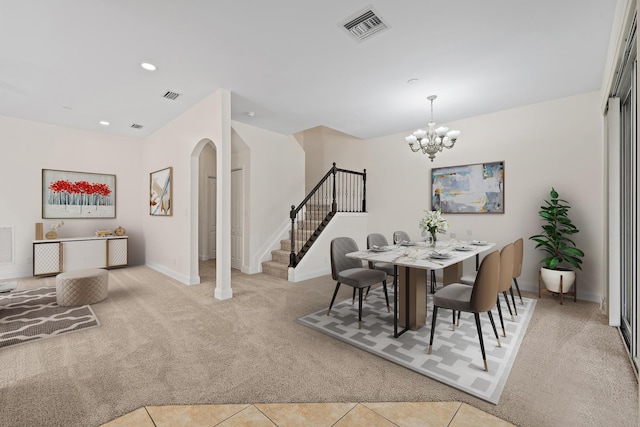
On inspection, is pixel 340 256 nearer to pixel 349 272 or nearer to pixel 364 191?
pixel 349 272

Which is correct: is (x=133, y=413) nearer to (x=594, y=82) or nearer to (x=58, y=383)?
(x=58, y=383)

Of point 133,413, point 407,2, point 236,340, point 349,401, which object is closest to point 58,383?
point 133,413

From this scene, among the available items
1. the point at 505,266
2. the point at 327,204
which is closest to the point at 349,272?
the point at 505,266

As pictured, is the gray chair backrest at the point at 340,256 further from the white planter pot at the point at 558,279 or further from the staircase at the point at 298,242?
the white planter pot at the point at 558,279

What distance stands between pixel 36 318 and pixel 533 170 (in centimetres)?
695

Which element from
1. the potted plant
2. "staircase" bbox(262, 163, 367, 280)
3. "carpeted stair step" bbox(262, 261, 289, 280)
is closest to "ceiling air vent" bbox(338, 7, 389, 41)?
"staircase" bbox(262, 163, 367, 280)

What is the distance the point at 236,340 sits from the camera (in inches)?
110

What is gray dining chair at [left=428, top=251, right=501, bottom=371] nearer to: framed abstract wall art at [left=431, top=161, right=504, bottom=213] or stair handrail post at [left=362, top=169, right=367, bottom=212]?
framed abstract wall art at [left=431, top=161, right=504, bottom=213]

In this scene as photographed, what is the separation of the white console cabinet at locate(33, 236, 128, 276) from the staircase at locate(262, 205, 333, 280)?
3159mm

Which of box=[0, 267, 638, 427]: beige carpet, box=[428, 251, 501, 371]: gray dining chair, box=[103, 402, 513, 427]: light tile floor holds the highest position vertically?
box=[428, 251, 501, 371]: gray dining chair

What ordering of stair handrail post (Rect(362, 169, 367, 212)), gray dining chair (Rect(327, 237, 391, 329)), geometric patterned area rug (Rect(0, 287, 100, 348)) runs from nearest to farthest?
1. geometric patterned area rug (Rect(0, 287, 100, 348))
2. gray dining chair (Rect(327, 237, 391, 329))
3. stair handrail post (Rect(362, 169, 367, 212))

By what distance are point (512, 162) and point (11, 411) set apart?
20.2 ft

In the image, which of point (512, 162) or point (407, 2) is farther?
point (512, 162)

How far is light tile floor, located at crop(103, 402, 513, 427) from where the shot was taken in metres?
1.71
